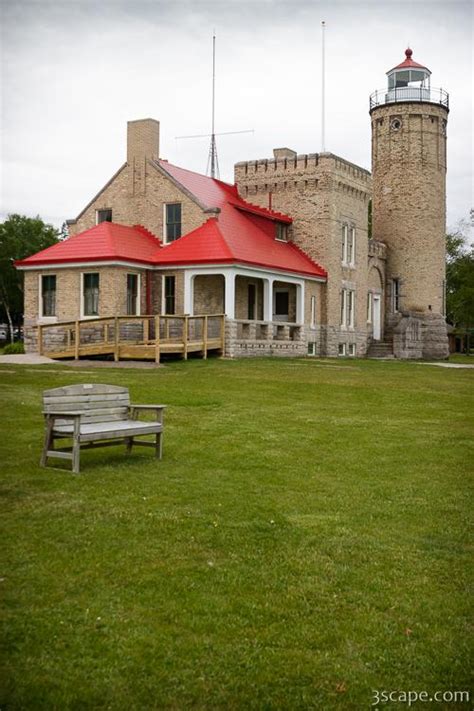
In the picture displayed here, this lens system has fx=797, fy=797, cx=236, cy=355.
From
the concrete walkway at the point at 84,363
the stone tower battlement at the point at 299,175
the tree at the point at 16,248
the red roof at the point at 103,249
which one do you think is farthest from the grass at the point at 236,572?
the tree at the point at 16,248

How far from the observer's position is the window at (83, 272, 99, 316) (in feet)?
104

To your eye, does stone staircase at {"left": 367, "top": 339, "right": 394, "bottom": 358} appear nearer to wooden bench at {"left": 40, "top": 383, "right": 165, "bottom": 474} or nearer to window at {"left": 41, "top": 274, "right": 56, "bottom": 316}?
window at {"left": 41, "top": 274, "right": 56, "bottom": 316}

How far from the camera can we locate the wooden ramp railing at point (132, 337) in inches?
1049

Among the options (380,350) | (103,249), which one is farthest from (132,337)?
(380,350)

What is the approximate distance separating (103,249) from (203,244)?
3991 millimetres

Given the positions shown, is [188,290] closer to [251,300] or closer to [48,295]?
[251,300]

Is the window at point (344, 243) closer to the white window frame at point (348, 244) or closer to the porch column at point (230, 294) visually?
the white window frame at point (348, 244)

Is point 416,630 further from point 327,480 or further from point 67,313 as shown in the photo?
point 67,313

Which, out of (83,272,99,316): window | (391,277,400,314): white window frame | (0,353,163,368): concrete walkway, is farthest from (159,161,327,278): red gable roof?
(391,277,400,314): white window frame

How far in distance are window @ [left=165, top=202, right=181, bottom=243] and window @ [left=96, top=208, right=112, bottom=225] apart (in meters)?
3.42

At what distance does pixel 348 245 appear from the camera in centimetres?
4038

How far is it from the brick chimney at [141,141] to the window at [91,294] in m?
6.87

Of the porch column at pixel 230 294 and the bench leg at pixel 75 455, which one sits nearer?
the bench leg at pixel 75 455

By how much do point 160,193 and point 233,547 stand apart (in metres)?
29.8
